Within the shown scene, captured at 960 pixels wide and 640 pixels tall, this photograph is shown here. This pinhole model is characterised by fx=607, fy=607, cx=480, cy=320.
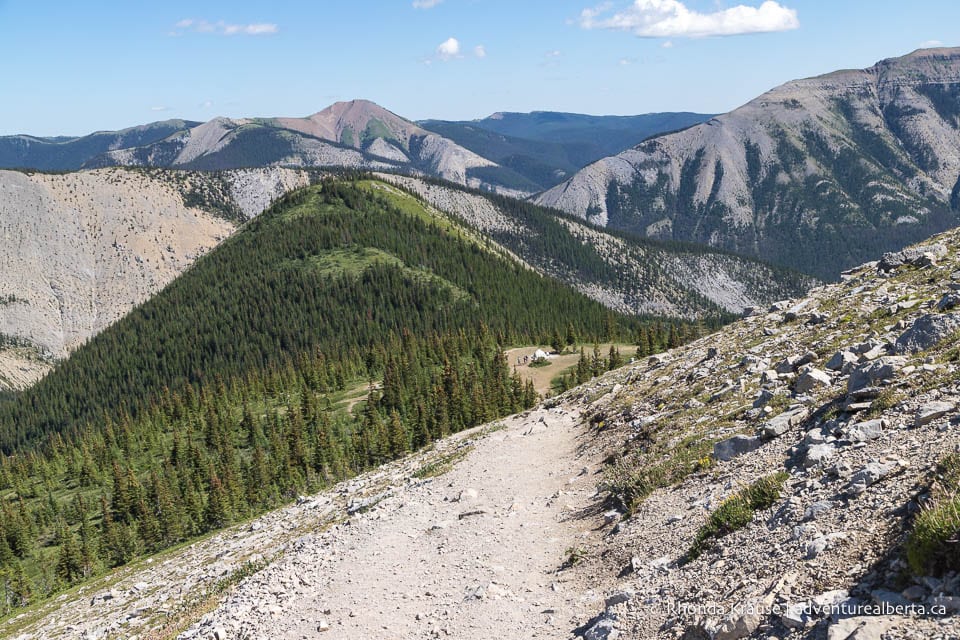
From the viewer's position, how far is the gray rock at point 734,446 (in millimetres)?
21078

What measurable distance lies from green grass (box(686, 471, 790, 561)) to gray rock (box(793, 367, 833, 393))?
29.1 ft

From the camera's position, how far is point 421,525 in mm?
26641

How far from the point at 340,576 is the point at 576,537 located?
28.3 feet

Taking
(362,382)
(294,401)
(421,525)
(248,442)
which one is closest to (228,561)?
(421,525)

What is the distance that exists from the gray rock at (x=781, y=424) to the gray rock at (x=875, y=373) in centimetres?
181

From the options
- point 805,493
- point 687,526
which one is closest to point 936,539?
point 805,493

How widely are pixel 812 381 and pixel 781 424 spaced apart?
4565 millimetres

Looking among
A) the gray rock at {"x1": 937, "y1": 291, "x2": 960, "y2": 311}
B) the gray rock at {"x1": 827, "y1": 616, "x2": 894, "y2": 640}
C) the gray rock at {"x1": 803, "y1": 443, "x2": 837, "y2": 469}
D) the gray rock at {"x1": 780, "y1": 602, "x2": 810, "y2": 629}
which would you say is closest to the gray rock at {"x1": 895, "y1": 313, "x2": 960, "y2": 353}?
the gray rock at {"x1": 937, "y1": 291, "x2": 960, "y2": 311}

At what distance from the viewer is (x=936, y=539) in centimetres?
1015

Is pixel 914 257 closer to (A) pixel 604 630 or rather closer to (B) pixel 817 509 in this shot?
(B) pixel 817 509

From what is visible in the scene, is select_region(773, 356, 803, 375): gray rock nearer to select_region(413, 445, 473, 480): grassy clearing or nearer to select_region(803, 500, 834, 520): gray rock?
select_region(803, 500, 834, 520): gray rock

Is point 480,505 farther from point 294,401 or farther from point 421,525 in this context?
point 294,401

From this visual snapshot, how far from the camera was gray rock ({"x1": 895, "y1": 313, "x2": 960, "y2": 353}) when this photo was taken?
22547 mm

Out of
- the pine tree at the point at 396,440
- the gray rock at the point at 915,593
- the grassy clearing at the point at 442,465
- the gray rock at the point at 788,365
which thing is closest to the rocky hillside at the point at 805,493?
the gray rock at the point at 915,593
